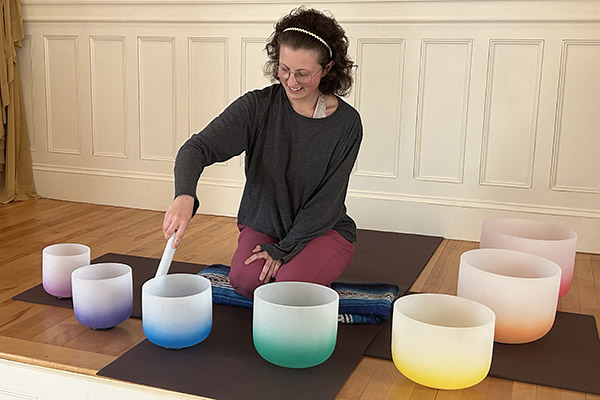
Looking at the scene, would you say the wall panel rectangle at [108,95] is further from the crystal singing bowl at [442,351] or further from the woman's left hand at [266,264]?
the crystal singing bowl at [442,351]

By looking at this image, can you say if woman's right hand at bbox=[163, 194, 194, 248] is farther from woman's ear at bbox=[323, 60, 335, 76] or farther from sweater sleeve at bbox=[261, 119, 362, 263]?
woman's ear at bbox=[323, 60, 335, 76]

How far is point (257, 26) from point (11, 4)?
1151 millimetres

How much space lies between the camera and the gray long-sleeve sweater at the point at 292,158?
187cm

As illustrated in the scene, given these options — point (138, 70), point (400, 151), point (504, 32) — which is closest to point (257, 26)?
point (138, 70)

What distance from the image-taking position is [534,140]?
8.57ft

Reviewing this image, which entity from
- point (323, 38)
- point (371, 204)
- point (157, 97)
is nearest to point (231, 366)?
point (323, 38)

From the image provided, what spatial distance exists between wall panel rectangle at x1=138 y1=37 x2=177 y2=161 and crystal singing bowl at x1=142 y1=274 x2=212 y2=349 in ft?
5.22

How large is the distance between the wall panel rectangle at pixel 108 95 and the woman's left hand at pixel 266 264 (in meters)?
1.53

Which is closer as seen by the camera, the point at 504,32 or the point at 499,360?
the point at 499,360

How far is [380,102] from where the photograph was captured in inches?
109

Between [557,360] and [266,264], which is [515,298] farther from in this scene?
[266,264]

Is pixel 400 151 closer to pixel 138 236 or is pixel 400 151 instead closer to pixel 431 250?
pixel 431 250

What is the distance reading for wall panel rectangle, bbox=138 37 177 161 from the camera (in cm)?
302

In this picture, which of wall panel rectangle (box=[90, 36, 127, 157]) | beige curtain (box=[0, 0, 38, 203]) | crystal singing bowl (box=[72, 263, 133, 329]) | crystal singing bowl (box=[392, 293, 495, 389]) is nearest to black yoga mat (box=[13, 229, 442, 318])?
crystal singing bowl (box=[72, 263, 133, 329])
